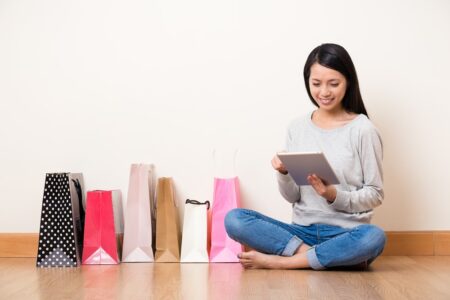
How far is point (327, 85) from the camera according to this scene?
2.57 meters

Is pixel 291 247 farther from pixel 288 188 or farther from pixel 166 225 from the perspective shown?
pixel 166 225

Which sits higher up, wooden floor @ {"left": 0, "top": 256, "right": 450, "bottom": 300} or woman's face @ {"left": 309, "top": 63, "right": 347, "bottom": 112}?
woman's face @ {"left": 309, "top": 63, "right": 347, "bottom": 112}

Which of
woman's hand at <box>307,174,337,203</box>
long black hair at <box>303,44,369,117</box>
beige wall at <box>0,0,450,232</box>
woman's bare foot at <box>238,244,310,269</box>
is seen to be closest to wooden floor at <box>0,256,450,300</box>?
woman's bare foot at <box>238,244,310,269</box>

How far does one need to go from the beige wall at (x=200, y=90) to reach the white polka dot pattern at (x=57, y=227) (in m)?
0.23

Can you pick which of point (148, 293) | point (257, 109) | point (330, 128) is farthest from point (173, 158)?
point (148, 293)

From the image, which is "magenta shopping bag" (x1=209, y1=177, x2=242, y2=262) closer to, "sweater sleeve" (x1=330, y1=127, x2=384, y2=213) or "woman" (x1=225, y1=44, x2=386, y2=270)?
"woman" (x1=225, y1=44, x2=386, y2=270)

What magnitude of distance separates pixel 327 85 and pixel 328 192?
0.39 metres

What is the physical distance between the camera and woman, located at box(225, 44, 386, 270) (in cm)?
251

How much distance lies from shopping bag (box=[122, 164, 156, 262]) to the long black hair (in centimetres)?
75

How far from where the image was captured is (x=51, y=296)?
2.05 metres

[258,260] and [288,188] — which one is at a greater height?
[288,188]

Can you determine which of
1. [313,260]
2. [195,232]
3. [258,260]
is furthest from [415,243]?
[195,232]

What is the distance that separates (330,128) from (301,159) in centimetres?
37

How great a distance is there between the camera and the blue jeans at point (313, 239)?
243 cm
